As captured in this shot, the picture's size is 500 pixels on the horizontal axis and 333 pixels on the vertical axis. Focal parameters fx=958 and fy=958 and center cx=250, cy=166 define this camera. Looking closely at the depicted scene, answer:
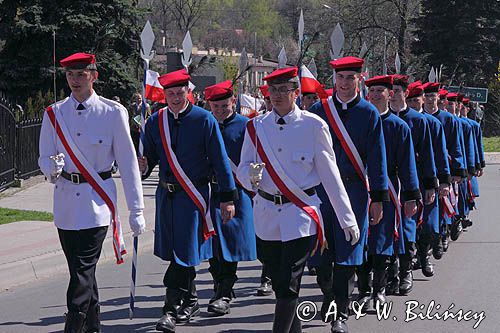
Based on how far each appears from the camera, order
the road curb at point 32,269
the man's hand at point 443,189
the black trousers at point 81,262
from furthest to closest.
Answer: the man's hand at point 443,189 < the road curb at point 32,269 < the black trousers at point 81,262

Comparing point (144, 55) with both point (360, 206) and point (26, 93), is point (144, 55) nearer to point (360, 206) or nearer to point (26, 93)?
point (360, 206)

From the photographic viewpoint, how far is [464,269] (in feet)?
35.0

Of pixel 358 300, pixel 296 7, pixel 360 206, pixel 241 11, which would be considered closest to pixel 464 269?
pixel 358 300

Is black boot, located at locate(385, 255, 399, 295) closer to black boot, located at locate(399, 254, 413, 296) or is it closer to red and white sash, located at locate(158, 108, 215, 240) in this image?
black boot, located at locate(399, 254, 413, 296)

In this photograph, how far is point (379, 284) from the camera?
851cm

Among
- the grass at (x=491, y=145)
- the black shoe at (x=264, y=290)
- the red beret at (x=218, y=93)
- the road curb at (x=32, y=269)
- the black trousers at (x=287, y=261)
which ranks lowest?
the grass at (x=491, y=145)

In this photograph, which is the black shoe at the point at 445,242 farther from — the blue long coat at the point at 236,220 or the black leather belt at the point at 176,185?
the black leather belt at the point at 176,185

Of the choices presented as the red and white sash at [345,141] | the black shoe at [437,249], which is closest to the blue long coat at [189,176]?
the red and white sash at [345,141]

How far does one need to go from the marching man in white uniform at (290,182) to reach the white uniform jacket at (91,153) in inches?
33.7

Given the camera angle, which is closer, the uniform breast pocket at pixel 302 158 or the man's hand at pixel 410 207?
the uniform breast pocket at pixel 302 158

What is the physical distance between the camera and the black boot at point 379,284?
845cm

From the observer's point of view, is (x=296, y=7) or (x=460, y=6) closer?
(x=460, y=6)

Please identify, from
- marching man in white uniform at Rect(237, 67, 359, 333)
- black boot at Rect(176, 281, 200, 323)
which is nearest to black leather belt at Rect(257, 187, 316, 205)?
marching man in white uniform at Rect(237, 67, 359, 333)

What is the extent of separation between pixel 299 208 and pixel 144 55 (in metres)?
2.87
